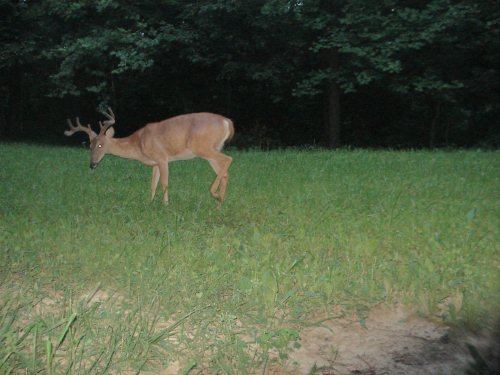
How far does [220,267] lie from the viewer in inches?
200

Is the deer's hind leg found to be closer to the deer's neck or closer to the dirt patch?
the deer's neck

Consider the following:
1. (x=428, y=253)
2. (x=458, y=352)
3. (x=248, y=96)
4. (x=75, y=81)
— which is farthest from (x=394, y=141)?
(x=458, y=352)

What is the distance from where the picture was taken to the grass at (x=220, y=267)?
3611 millimetres

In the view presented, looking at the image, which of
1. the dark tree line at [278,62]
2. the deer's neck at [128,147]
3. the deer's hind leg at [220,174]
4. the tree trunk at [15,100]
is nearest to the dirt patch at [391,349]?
the deer's hind leg at [220,174]

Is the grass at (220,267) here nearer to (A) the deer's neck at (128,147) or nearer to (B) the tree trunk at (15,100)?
(A) the deer's neck at (128,147)

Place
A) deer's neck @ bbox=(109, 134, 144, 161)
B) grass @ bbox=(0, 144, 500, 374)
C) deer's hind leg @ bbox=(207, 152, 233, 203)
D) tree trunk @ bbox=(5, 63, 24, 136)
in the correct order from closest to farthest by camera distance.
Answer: grass @ bbox=(0, 144, 500, 374) < deer's hind leg @ bbox=(207, 152, 233, 203) < deer's neck @ bbox=(109, 134, 144, 161) < tree trunk @ bbox=(5, 63, 24, 136)

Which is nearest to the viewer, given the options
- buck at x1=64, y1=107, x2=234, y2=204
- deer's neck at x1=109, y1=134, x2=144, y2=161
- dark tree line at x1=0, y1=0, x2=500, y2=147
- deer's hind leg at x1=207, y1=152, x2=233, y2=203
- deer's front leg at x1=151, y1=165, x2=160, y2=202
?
deer's hind leg at x1=207, y1=152, x2=233, y2=203

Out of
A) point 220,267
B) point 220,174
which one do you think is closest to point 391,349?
point 220,267

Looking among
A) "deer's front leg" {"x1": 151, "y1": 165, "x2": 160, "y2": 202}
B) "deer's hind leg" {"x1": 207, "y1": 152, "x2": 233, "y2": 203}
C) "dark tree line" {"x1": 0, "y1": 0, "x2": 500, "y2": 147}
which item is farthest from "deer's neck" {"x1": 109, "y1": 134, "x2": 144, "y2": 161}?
"dark tree line" {"x1": 0, "y1": 0, "x2": 500, "y2": 147}

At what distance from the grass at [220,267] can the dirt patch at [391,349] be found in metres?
0.13

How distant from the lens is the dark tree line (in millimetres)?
20188

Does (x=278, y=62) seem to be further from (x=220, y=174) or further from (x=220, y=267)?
(x=220, y=267)

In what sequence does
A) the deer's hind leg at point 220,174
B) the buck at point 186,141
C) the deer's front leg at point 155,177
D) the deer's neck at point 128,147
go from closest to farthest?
the deer's hind leg at point 220,174, the buck at point 186,141, the deer's front leg at point 155,177, the deer's neck at point 128,147

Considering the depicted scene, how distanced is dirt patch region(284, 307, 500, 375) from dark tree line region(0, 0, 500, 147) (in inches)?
635
